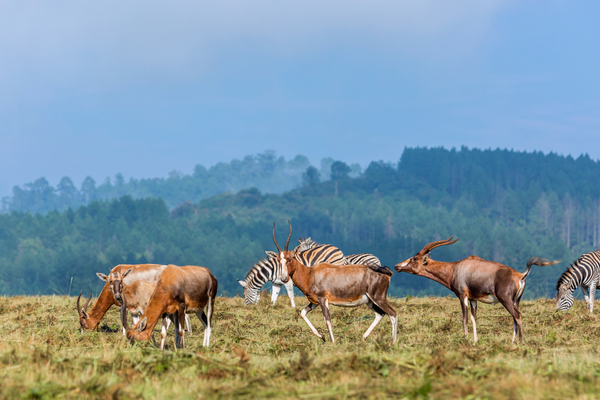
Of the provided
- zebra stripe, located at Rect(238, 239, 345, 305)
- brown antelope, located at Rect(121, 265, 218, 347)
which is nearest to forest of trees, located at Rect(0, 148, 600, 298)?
zebra stripe, located at Rect(238, 239, 345, 305)

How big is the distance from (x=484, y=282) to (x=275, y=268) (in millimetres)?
11796

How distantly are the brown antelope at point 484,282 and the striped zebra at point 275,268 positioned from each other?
6.47 metres

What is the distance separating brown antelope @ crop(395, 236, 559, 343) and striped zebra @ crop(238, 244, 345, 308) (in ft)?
21.2

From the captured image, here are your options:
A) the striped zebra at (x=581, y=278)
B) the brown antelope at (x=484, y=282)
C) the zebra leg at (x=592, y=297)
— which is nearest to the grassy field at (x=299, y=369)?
the brown antelope at (x=484, y=282)

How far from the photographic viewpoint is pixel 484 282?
46.6 feet

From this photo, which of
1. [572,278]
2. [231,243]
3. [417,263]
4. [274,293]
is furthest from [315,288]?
[231,243]

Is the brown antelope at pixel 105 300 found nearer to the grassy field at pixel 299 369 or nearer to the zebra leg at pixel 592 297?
the grassy field at pixel 299 369

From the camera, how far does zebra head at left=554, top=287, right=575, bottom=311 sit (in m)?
20.4

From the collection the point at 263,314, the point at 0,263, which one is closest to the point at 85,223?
the point at 0,263

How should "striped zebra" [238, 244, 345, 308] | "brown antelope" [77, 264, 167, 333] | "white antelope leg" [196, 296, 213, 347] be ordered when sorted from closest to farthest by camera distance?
"white antelope leg" [196, 296, 213, 347] → "brown antelope" [77, 264, 167, 333] → "striped zebra" [238, 244, 345, 308]

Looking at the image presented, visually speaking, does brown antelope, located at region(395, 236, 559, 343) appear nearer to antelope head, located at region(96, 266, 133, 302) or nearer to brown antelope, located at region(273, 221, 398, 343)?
brown antelope, located at region(273, 221, 398, 343)

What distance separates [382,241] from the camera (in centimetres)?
16775

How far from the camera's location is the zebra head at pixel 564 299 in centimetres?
2044

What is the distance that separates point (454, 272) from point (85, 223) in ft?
636
